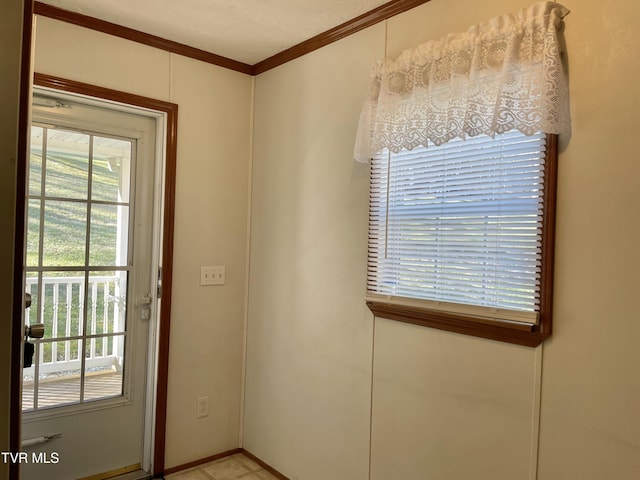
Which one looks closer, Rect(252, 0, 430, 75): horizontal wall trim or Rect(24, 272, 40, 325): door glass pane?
Rect(252, 0, 430, 75): horizontal wall trim

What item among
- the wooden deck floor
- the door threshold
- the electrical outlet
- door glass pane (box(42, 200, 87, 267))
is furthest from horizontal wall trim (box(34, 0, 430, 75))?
the door threshold

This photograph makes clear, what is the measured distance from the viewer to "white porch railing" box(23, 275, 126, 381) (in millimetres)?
2232

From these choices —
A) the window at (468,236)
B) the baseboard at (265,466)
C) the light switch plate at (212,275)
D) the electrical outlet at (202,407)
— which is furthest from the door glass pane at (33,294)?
the window at (468,236)

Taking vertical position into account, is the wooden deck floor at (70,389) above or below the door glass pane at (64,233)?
below

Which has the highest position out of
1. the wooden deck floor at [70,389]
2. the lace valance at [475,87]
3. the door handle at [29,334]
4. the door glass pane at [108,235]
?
the lace valance at [475,87]

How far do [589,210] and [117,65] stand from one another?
222cm

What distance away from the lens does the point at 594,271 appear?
1389 mm

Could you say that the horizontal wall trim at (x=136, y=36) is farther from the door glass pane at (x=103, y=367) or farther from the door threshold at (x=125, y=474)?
the door threshold at (x=125, y=474)

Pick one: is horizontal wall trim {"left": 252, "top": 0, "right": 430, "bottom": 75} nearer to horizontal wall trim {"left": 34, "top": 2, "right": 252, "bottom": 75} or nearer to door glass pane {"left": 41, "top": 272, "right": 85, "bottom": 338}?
horizontal wall trim {"left": 34, "top": 2, "right": 252, "bottom": 75}

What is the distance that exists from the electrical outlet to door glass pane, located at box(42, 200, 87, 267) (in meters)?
1.01

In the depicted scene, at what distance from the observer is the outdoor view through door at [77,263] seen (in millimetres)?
2211

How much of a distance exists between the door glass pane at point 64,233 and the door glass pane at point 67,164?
0.06 meters

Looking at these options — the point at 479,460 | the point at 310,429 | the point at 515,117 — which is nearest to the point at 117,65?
the point at 515,117

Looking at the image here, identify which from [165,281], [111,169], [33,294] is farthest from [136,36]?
[33,294]
